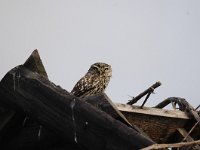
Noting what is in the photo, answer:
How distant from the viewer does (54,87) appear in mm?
3365

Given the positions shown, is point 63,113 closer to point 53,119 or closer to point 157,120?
point 53,119

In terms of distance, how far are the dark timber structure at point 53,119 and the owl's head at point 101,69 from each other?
21.3ft

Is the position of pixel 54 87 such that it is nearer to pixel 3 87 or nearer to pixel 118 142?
pixel 3 87

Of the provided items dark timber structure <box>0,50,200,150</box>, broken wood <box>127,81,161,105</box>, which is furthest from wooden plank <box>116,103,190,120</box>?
dark timber structure <box>0,50,200,150</box>

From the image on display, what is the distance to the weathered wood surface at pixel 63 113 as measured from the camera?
301cm

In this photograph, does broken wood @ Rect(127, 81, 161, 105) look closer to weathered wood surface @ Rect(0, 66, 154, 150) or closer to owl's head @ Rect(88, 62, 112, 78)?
weathered wood surface @ Rect(0, 66, 154, 150)

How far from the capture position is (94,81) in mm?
9789

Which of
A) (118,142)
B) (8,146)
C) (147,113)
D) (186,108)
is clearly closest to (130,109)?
(147,113)

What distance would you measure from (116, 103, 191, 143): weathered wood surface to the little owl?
151 inches

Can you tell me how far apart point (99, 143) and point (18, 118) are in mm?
807

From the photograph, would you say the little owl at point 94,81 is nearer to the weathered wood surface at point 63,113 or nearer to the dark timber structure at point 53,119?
the dark timber structure at point 53,119

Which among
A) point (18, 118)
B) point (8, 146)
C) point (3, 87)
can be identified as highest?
point (3, 87)

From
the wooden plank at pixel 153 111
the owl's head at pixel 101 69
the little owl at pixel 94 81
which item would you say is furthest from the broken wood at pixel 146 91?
the owl's head at pixel 101 69

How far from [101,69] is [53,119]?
7021mm
